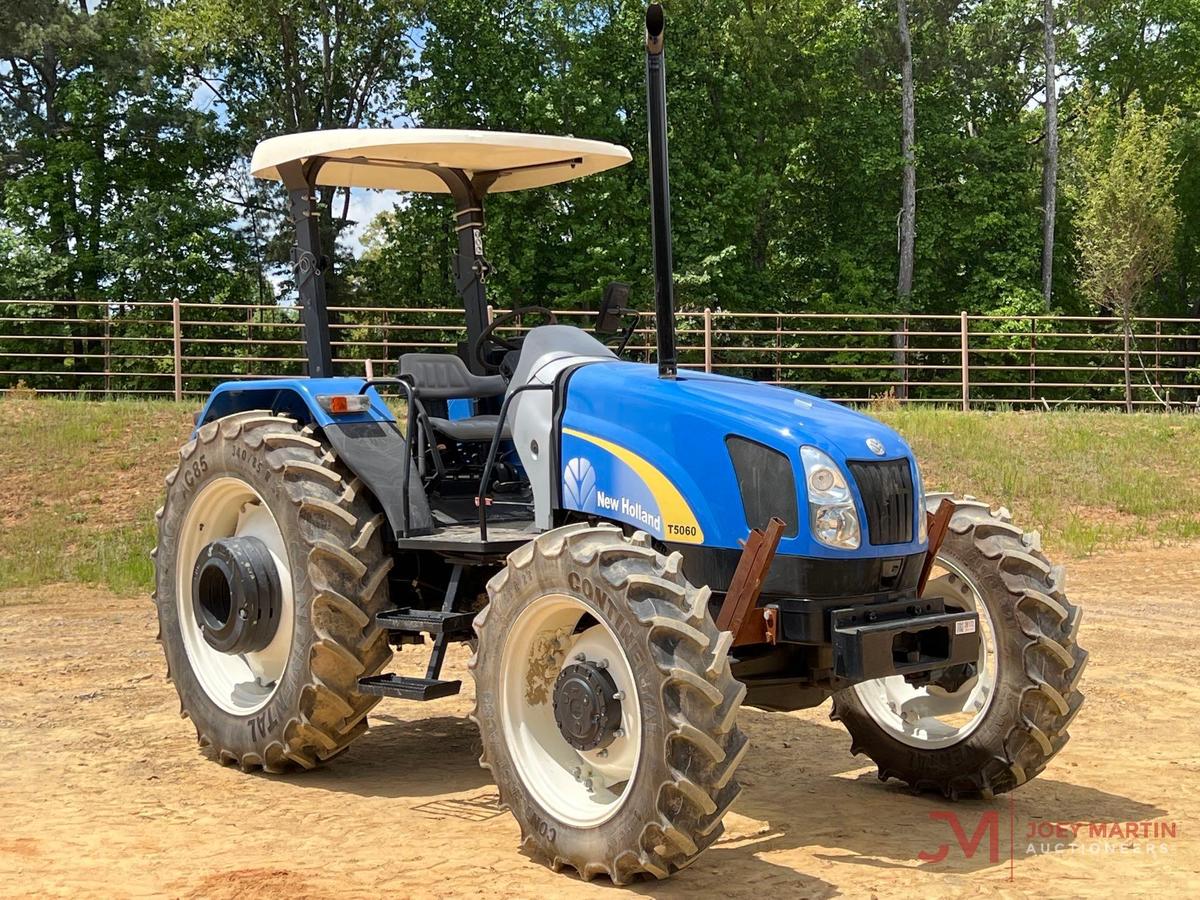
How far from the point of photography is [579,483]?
18.3 ft

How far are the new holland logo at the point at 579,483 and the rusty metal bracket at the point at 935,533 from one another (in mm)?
1325

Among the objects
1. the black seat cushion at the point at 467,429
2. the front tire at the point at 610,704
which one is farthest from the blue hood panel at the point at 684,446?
the black seat cushion at the point at 467,429

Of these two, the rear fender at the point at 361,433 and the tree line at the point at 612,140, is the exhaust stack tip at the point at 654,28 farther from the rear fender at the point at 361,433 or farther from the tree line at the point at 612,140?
the tree line at the point at 612,140

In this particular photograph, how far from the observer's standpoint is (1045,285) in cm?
3406

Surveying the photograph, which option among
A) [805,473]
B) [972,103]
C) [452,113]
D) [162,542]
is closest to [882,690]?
[805,473]

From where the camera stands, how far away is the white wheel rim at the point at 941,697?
5797 mm

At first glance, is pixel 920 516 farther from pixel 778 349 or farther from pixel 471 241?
pixel 778 349

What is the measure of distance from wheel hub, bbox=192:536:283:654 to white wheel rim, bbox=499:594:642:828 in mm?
1661

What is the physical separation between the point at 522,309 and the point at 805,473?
1.95 metres

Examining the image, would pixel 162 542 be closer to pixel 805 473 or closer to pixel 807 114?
pixel 805 473

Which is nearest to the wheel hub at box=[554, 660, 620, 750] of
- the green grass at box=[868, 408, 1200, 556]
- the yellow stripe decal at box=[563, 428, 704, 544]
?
the yellow stripe decal at box=[563, 428, 704, 544]

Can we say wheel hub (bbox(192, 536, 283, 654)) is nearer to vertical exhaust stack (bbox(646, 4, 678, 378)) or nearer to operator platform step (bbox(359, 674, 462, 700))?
operator platform step (bbox(359, 674, 462, 700))

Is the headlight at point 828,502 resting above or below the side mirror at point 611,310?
below

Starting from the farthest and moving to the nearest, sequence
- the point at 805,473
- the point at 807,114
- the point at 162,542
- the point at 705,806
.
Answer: the point at 807,114
the point at 162,542
the point at 805,473
the point at 705,806
